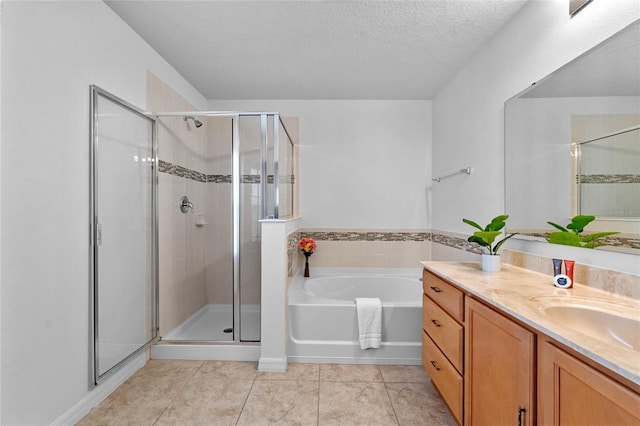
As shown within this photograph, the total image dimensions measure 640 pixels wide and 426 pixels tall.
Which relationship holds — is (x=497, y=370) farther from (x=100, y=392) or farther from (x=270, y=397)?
(x=100, y=392)

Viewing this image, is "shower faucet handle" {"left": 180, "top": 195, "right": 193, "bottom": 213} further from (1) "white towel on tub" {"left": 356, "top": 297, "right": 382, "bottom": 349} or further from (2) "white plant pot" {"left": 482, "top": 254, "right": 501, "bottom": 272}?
(2) "white plant pot" {"left": 482, "top": 254, "right": 501, "bottom": 272}

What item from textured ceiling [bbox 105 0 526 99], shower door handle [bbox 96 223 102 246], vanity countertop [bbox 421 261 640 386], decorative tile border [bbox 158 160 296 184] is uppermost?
textured ceiling [bbox 105 0 526 99]

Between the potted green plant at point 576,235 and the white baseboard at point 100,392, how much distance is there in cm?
269

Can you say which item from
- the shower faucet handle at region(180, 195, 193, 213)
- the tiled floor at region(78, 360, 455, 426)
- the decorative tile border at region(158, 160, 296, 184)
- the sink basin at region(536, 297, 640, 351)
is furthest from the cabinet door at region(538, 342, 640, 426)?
the shower faucet handle at region(180, 195, 193, 213)

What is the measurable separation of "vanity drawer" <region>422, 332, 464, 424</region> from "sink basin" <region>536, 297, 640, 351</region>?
0.57 metres

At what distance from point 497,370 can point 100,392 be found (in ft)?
7.14

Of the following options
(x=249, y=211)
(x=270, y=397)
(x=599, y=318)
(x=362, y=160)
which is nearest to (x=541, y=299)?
(x=599, y=318)

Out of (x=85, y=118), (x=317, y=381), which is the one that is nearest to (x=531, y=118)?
(x=317, y=381)

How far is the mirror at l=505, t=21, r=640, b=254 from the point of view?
3.99 ft

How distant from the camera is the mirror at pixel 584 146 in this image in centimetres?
122

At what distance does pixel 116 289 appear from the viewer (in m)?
1.98

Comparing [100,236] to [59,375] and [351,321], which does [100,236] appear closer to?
[59,375]

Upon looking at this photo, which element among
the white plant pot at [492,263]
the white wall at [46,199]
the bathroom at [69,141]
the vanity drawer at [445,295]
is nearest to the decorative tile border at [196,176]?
the bathroom at [69,141]

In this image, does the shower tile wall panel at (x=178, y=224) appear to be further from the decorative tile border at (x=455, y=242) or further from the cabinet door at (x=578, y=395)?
the cabinet door at (x=578, y=395)
